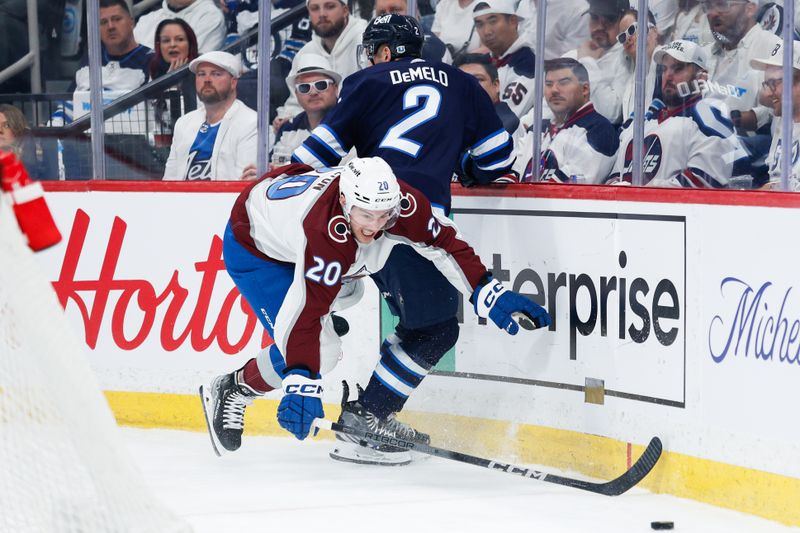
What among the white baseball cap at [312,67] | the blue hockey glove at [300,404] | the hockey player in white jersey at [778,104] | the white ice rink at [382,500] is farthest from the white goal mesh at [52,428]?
the white baseball cap at [312,67]

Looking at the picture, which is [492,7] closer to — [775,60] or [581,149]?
[581,149]

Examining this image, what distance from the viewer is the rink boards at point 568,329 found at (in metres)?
3.32

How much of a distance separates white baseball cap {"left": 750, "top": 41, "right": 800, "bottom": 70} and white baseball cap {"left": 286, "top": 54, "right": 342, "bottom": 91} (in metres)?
1.59

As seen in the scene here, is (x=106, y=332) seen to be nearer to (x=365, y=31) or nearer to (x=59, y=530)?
(x=365, y=31)

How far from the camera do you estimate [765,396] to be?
3283 mm

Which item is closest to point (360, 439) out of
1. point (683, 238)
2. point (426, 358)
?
point (426, 358)

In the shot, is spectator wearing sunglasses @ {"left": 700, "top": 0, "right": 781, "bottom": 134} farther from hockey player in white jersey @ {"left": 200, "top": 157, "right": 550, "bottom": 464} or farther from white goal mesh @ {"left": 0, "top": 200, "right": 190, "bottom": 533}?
white goal mesh @ {"left": 0, "top": 200, "right": 190, "bottom": 533}

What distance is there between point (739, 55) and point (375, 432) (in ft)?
5.13

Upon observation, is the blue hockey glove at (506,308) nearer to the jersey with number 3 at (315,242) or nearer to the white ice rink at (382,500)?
the jersey with number 3 at (315,242)

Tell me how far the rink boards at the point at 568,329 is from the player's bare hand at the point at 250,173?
0.12 metres

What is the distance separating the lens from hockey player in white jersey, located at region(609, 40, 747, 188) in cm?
361

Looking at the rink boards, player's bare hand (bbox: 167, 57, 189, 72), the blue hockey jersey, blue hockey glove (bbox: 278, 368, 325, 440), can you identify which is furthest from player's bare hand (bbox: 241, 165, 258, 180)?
blue hockey glove (bbox: 278, 368, 325, 440)

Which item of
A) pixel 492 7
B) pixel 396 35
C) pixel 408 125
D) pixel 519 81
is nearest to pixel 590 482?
pixel 408 125

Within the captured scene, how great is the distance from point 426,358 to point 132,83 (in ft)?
5.35
